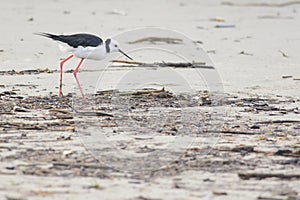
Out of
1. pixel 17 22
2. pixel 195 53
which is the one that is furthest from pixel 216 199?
pixel 17 22

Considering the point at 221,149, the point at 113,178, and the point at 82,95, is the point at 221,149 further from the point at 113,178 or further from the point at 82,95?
the point at 82,95

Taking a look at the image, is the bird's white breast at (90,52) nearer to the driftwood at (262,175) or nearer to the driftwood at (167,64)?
the driftwood at (167,64)

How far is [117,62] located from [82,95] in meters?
1.78

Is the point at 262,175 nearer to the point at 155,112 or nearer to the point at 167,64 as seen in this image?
the point at 155,112

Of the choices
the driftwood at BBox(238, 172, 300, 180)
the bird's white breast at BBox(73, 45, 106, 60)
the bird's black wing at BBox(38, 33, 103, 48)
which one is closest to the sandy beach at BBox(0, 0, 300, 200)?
the driftwood at BBox(238, 172, 300, 180)

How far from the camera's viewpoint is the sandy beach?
4668 mm

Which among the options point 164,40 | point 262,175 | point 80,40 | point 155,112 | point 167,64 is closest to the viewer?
point 262,175

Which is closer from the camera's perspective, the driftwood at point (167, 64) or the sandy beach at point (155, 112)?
the sandy beach at point (155, 112)

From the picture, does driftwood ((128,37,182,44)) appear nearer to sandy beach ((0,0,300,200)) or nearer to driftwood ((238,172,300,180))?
sandy beach ((0,0,300,200))

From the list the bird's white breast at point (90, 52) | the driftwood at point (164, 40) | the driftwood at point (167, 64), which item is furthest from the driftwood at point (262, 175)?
the driftwood at point (164, 40)

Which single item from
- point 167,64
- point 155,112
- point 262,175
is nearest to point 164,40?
point 167,64

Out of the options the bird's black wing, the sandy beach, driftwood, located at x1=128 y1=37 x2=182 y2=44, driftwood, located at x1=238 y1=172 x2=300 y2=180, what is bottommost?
driftwood, located at x1=238 y1=172 x2=300 y2=180

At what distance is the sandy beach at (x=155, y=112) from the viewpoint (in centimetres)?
467

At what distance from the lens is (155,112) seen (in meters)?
6.60
